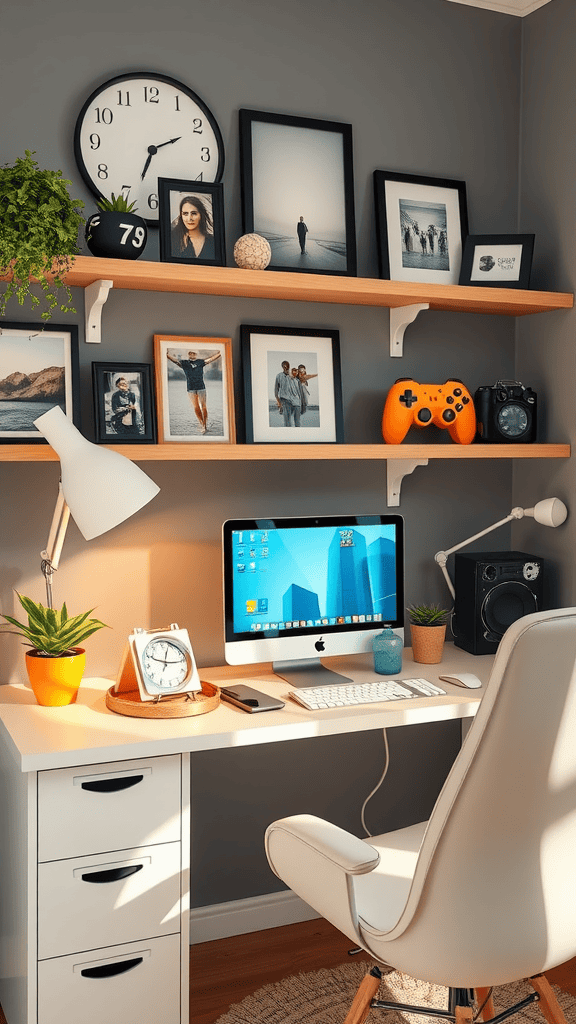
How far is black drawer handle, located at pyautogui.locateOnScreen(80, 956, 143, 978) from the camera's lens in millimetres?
1799

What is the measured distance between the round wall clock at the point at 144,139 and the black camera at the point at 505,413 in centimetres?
94

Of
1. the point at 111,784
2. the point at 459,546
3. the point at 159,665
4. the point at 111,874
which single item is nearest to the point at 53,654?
the point at 159,665

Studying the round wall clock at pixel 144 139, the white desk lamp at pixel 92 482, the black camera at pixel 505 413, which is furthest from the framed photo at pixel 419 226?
the white desk lamp at pixel 92 482

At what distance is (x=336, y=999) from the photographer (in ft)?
7.16

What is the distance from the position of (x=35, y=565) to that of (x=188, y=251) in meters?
0.84

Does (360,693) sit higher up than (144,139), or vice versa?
(144,139)

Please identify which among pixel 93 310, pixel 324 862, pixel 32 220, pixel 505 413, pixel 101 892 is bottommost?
pixel 101 892

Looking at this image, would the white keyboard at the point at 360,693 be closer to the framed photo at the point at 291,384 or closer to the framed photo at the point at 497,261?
the framed photo at the point at 291,384

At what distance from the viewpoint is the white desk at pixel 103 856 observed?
175 cm

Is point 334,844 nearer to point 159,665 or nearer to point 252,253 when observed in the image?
point 159,665

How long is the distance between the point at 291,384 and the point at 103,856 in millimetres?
1260

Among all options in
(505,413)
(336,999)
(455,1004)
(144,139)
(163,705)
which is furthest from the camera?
(505,413)

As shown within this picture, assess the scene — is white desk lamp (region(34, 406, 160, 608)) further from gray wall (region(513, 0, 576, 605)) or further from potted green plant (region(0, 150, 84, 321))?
gray wall (region(513, 0, 576, 605))

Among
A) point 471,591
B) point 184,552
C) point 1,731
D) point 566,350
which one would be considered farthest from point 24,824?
point 566,350
